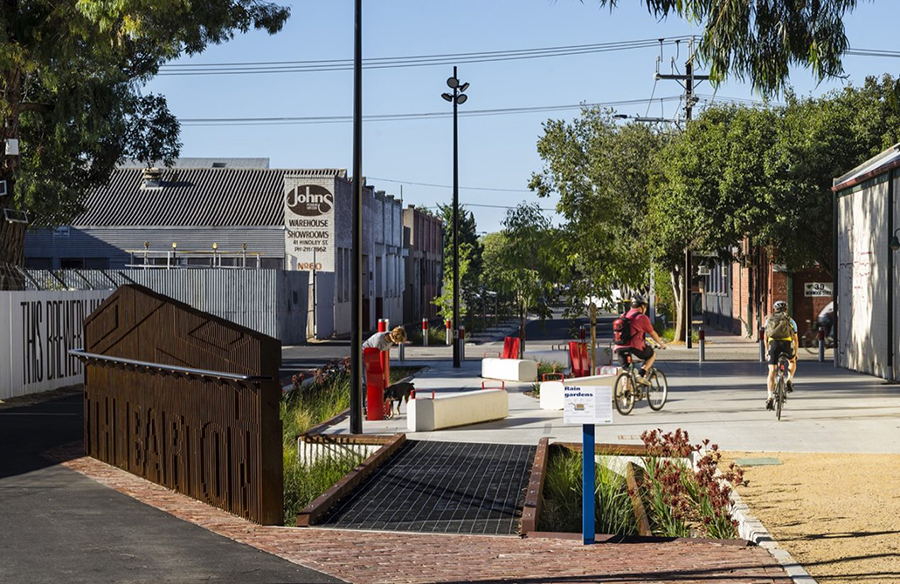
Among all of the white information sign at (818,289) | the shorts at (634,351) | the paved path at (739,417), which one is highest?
the white information sign at (818,289)

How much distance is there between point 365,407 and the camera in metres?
19.2

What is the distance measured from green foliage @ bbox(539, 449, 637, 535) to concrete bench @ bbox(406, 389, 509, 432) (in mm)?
3450

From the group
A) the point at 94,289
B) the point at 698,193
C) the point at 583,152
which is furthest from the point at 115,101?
the point at 583,152

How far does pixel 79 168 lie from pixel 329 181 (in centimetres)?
2212

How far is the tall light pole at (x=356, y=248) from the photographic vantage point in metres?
15.8

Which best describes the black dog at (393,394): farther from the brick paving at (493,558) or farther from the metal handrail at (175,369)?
the brick paving at (493,558)

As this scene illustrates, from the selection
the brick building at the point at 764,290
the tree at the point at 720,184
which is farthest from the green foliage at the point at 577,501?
the brick building at the point at 764,290

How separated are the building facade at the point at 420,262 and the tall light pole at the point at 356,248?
57566 millimetres

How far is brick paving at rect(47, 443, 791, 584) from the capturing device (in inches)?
326

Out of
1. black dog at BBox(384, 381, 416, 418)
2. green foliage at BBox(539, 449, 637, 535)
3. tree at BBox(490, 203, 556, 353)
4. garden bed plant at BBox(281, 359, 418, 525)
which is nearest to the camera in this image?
green foliage at BBox(539, 449, 637, 535)

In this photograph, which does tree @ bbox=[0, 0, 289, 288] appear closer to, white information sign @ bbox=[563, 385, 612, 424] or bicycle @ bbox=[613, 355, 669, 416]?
bicycle @ bbox=[613, 355, 669, 416]

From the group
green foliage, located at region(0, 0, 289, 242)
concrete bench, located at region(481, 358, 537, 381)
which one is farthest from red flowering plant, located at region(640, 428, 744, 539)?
concrete bench, located at region(481, 358, 537, 381)

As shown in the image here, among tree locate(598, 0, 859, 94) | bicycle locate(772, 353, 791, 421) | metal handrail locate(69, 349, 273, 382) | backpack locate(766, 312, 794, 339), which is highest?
tree locate(598, 0, 859, 94)

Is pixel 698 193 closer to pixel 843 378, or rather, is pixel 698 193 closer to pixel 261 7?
pixel 843 378
